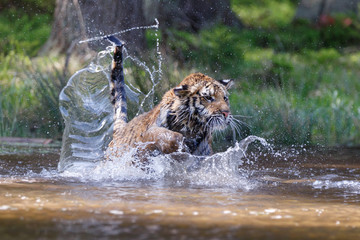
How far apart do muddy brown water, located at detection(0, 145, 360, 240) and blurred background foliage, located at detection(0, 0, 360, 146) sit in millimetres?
1511

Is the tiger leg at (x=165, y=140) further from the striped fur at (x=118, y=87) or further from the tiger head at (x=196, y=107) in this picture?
the striped fur at (x=118, y=87)

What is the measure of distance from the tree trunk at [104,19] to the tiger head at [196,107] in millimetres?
5431

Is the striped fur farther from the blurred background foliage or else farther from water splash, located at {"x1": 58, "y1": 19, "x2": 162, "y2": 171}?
the blurred background foliage

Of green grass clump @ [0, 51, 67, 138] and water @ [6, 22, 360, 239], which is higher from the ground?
green grass clump @ [0, 51, 67, 138]

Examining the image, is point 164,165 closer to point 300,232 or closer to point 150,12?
point 300,232

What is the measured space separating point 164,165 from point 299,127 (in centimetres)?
398

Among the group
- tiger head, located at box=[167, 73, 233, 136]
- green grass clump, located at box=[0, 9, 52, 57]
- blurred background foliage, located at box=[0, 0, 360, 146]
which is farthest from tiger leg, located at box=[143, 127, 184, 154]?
green grass clump, located at box=[0, 9, 52, 57]

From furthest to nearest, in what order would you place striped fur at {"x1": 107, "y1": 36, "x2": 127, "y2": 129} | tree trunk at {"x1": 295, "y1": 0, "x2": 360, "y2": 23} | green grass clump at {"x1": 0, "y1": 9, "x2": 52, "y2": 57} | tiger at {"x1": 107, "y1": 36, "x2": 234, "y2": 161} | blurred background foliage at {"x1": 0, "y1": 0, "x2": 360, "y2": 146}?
tree trunk at {"x1": 295, "y1": 0, "x2": 360, "y2": 23} → green grass clump at {"x1": 0, "y1": 9, "x2": 52, "y2": 57} → blurred background foliage at {"x1": 0, "y1": 0, "x2": 360, "y2": 146} → striped fur at {"x1": 107, "y1": 36, "x2": 127, "y2": 129} → tiger at {"x1": 107, "y1": 36, "x2": 234, "y2": 161}

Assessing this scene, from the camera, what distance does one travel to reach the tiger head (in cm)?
578

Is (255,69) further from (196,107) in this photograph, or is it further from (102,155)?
(196,107)

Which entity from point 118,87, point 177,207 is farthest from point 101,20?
point 177,207

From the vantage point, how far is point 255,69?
1382 centimetres

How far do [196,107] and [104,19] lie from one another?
593 cm

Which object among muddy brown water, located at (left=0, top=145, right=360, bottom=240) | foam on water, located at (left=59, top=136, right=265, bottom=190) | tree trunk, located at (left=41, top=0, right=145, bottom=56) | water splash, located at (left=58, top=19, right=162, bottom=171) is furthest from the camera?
tree trunk, located at (left=41, top=0, right=145, bottom=56)
